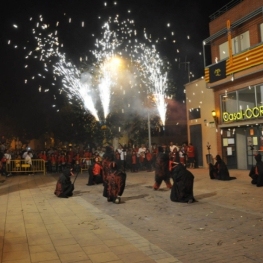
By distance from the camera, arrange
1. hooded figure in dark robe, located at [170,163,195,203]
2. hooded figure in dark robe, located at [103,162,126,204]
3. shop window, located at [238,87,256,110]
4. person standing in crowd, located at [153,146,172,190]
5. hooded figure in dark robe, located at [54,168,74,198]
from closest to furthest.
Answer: hooded figure in dark robe, located at [170,163,195,203] → hooded figure in dark robe, located at [103,162,126,204] → hooded figure in dark robe, located at [54,168,74,198] → person standing in crowd, located at [153,146,172,190] → shop window, located at [238,87,256,110]

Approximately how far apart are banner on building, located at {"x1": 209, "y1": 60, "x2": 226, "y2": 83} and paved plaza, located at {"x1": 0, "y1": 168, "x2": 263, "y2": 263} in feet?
28.9

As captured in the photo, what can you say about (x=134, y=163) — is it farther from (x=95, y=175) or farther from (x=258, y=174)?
(x=258, y=174)

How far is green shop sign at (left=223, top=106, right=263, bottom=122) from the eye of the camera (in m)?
16.9

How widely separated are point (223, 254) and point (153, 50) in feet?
64.8

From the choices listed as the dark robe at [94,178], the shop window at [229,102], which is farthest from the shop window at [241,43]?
the dark robe at [94,178]

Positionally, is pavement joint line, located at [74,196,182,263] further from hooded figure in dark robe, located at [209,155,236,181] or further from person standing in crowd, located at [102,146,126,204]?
hooded figure in dark robe, located at [209,155,236,181]

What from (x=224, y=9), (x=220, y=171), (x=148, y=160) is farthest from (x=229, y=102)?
(x=220, y=171)

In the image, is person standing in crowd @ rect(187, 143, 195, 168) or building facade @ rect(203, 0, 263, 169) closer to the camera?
building facade @ rect(203, 0, 263, 169)

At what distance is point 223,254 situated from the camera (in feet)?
18.3

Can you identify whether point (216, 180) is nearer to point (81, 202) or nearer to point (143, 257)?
point (81, 202)

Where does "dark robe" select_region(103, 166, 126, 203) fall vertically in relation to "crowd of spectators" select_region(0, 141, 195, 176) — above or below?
below

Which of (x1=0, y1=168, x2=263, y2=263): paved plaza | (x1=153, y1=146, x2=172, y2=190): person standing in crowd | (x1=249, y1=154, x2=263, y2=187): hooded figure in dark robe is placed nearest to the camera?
(x1=0, y1=168, x2=263, y2=263): paved plaza

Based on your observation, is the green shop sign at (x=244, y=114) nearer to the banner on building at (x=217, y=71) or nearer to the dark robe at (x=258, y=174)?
the banner on building at (x=217, y=71)

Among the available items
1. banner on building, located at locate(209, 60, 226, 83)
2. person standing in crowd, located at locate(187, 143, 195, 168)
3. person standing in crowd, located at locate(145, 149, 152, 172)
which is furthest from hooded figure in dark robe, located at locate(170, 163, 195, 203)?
person standing in crowd, located at locate(187, 143, 195, 168)
